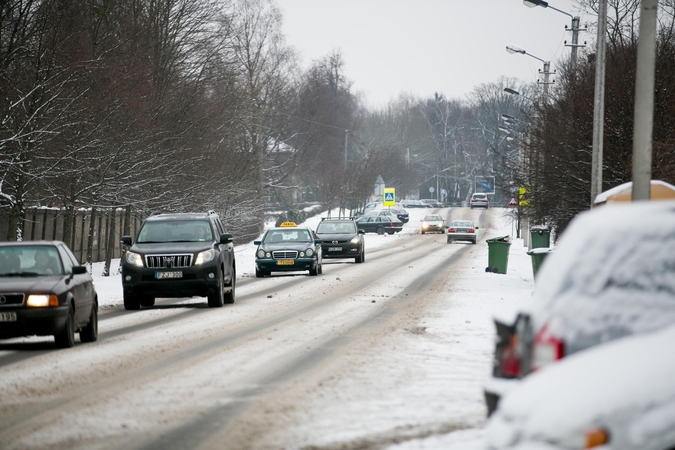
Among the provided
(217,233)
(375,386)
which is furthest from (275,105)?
(375,386)

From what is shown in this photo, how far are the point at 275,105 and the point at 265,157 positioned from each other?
3461 millimetres

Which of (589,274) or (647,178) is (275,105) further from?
(589,274)

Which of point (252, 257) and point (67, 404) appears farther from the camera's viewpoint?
point (252, 257)

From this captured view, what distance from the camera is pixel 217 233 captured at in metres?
23.5

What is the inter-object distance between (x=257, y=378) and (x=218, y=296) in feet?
35.0

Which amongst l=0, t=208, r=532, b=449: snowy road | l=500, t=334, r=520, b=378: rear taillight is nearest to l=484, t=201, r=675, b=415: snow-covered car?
l=500, t=334, r=520, b=378: rear taillight

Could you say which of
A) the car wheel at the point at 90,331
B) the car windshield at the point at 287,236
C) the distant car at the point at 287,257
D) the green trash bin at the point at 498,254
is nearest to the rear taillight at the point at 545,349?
the car wheel at the point at 90,331

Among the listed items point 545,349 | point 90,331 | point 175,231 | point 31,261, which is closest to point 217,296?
Result: point 175,231

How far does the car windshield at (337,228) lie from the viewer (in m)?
44.1

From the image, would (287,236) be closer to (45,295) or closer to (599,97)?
(599,97)

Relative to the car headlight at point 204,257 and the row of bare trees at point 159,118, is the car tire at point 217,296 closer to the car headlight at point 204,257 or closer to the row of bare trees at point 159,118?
the car headlight at point 204,257

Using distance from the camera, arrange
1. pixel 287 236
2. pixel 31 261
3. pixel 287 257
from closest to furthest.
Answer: pixel 31 261
pixel 287 257
pixel 287 236

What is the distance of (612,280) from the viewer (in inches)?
214

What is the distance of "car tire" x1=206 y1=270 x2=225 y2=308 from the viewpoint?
21922mm
